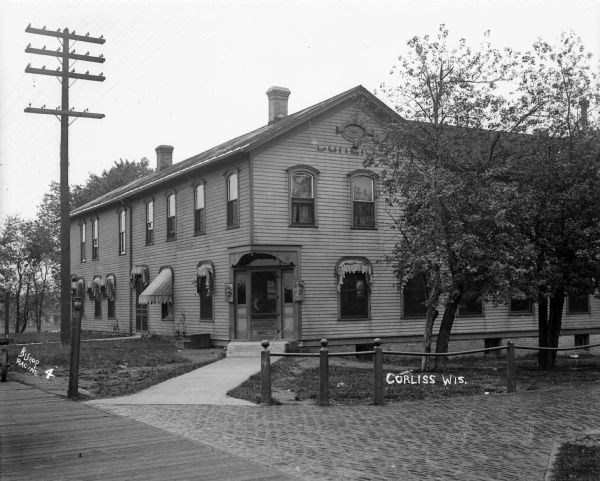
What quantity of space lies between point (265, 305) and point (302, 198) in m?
3.62

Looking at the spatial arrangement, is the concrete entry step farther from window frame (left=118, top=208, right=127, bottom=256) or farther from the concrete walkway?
window frame (left=118, top=208, right=127, bottom=256)

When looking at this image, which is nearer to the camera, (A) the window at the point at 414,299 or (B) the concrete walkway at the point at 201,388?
(B) the concrete walkway at the point at 201,388

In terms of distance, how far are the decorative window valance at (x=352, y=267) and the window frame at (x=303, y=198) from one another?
A: 1.57m

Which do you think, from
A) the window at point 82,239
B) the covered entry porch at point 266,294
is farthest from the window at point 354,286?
the window at point 82,239

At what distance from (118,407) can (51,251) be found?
44.4 m

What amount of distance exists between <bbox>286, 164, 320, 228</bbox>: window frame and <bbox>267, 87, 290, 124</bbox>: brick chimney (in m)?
4.29

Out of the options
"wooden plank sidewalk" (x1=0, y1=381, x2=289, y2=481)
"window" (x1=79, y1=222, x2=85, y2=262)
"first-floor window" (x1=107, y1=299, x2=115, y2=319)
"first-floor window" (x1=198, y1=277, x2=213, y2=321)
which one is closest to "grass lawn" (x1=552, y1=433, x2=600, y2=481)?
"wooden plank sidewalk" (x1=0, y1=381, x2=289, y2=481)

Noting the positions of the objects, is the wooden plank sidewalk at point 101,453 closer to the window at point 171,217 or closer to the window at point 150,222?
the window at point 171,217

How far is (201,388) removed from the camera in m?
14.3

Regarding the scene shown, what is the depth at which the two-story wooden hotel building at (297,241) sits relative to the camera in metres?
23.1

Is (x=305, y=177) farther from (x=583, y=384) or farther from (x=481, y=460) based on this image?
(x=481, y=460)

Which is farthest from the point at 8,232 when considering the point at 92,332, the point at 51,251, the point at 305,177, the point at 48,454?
the point at 48,454

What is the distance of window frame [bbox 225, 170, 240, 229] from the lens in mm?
23547

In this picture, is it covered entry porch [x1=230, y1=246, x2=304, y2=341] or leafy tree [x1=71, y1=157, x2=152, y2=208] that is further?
leafy tree [x1=71, y1=157, x2=152, y2=208]
